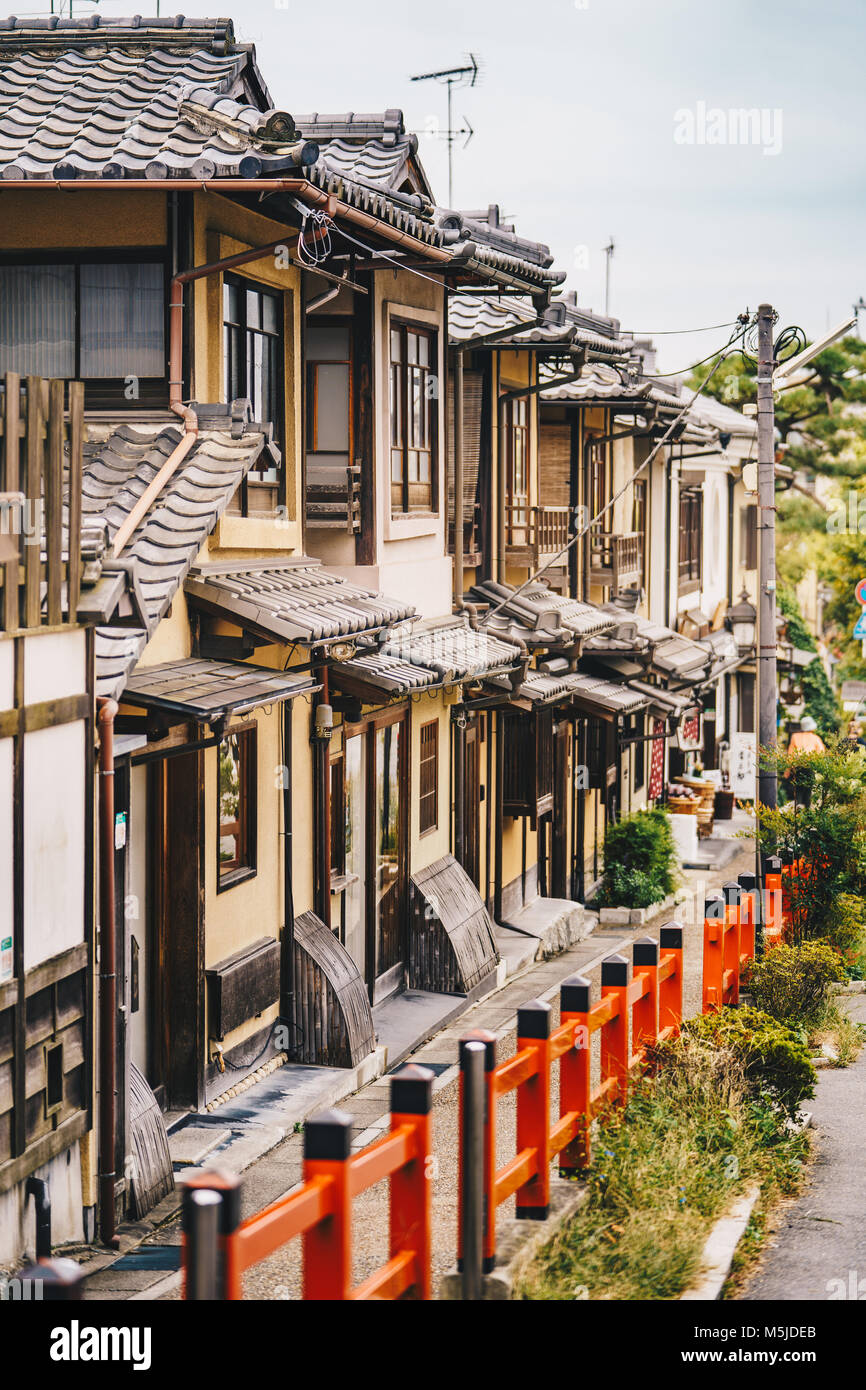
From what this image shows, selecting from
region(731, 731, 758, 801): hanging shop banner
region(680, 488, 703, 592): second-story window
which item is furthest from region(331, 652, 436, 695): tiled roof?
region(680, 488, 703, 592): second-story window

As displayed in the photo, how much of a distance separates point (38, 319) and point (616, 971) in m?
6.71

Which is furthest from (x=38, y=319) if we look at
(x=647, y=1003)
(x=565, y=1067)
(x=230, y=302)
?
(x=565, y=1067)

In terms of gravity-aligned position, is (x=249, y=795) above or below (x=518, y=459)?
below

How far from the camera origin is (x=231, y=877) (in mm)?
12703

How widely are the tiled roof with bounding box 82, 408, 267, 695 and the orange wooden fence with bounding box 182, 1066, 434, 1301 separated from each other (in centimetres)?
379

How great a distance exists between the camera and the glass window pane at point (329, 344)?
1555cm

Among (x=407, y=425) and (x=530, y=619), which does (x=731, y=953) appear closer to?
(x=407, y=425)

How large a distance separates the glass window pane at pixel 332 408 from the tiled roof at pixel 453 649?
6.73 ft

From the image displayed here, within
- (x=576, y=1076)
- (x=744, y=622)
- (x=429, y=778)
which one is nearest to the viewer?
(x=576, y=1076)

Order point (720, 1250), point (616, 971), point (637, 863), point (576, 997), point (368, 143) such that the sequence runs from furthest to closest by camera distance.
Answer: point (637, 863), point (368, 143), point (616, 971), point (576, 997), point (720, 1250)

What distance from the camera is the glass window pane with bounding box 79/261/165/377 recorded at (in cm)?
1220

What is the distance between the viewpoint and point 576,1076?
29.4ft

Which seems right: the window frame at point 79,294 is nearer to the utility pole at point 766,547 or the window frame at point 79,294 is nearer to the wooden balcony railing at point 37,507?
the wooden balcony railing at point 37,507

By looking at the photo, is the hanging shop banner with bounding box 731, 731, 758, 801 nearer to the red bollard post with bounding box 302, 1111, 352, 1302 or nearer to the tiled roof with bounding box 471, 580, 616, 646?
the tiled roof with bounding box 471, 580, 616, 646
